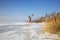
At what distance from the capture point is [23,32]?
67.2 inches

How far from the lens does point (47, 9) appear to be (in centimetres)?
172

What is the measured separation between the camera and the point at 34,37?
1682 millimetres

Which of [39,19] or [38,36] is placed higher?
[39,19]

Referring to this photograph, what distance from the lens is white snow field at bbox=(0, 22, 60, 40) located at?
1677 millimetres

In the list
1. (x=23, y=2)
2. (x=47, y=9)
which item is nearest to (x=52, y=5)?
(x=47, y=9)

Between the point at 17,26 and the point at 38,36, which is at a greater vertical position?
the point at 17,26

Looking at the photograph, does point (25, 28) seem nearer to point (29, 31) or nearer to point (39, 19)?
point (29, 31)

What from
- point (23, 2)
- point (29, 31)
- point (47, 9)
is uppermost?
point (23, 2)

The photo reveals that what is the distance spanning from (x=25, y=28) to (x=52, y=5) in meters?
0.52

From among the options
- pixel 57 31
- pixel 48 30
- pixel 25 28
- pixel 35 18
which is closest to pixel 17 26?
pixel 25 28

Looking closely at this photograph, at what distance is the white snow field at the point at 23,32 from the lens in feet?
5.50

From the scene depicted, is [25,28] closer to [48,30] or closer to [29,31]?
[29,31]

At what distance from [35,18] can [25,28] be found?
0.21 meters

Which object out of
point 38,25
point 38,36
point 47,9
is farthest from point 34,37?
point 47,9
